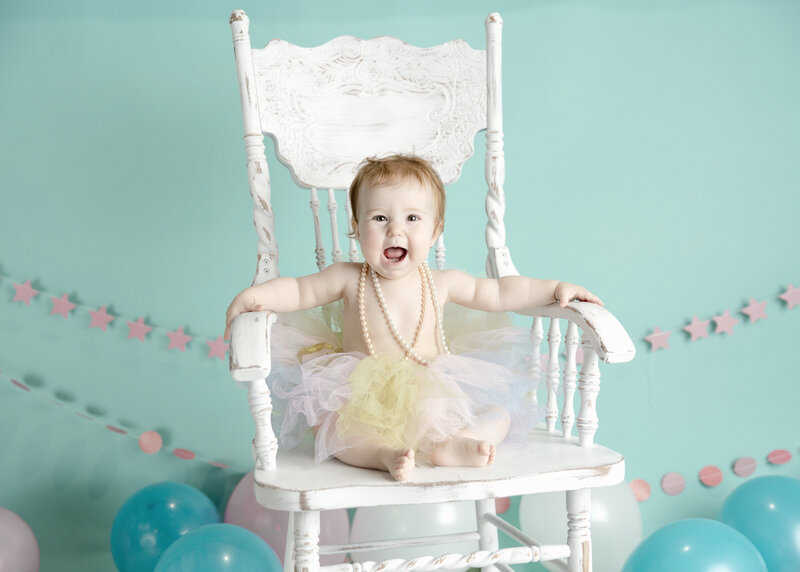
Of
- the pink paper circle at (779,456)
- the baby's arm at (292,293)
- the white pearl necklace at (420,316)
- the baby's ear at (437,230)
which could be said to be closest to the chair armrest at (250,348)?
the baby's arm at (292,293)

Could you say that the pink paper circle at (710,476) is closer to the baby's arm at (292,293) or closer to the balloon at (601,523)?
the balloon at (601,523)

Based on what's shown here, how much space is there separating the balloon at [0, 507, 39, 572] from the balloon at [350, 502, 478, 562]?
0.68m

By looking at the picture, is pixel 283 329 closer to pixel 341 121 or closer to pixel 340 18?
pixel 341 121

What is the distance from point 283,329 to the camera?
1.23 m

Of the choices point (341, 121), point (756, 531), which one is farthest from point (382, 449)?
point (756, 531)

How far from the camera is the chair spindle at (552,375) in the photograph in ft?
4.00

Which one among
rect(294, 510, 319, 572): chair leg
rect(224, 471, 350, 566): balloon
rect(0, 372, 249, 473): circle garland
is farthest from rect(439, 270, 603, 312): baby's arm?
rect(0, 372, 249, 473): circle garland

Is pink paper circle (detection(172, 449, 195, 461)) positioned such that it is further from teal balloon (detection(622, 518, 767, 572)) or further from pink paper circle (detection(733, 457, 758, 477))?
pink paper circle (detection(733, 457, 758, 477))

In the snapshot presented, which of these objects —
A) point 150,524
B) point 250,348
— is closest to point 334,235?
point 250,348

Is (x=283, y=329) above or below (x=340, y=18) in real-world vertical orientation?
below

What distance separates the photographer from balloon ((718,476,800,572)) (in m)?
1.48

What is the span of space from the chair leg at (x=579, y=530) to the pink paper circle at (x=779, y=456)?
1170 millimetres

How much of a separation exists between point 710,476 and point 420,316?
1186 mm

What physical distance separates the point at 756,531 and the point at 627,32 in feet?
4.12
